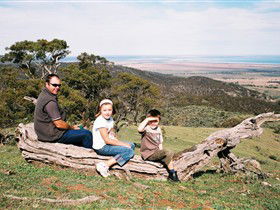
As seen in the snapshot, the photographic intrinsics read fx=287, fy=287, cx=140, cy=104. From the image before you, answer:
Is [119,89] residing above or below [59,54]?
below

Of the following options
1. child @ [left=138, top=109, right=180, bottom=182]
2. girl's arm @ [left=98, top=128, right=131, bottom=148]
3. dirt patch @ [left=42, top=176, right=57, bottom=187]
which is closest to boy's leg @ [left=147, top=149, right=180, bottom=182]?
child @ [left=138, top=109, right=180, bottom=182]

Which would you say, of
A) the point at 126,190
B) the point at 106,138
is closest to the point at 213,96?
the point at 106,138

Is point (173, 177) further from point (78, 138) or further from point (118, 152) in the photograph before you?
point (78, 138)

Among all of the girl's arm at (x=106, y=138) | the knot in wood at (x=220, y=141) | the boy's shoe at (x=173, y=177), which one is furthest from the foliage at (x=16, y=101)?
the boy's shoe at (x=173, y=177)

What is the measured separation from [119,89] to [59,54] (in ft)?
32.1

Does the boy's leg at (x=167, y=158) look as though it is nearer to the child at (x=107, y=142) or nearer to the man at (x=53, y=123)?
the child at (x=107, y=142)

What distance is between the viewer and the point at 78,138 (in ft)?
37.9

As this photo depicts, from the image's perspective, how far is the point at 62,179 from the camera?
9570 millimetres

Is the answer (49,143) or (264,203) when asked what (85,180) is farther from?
(264,203)

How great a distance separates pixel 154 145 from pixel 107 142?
2030 millimetres

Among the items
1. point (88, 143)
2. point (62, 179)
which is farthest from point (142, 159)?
point (62, 179)

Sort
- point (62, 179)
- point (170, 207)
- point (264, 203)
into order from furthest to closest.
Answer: point (264, 203) → point (62, 179) → point (170, 207)

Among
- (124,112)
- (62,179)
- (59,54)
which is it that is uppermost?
(59,54)

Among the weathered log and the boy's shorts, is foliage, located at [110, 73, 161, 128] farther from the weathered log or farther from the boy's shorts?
the boy's shorts
